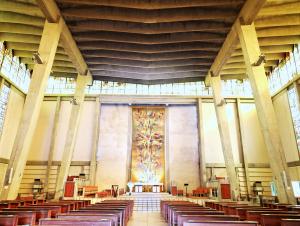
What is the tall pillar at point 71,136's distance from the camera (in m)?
11.5

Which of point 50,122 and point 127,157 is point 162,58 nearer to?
point 127,157

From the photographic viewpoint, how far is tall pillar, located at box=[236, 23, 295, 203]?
25.1 ft

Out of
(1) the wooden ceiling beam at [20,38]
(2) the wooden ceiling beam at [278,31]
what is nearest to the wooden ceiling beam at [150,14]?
(2) the wooden ceiling beam at [278,31]

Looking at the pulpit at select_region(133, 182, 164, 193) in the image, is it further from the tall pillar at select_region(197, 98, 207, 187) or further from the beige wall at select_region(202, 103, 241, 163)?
the beige wall at select_region(202, 103, 241, 163)

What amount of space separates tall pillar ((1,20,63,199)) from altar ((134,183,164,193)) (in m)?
8.62

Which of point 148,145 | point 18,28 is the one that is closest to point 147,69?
point 148,145

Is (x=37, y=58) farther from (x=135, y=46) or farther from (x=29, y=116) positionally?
(x=135, y=46)

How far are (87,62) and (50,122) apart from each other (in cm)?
535

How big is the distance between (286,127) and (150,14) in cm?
984

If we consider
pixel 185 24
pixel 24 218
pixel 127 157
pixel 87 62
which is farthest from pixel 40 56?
pixel 127 157

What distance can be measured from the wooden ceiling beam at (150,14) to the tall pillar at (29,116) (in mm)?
1037

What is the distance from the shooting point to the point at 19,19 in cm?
984

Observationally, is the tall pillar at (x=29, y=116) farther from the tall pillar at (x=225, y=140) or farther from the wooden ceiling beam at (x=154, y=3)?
the tall pillar at (x=225, y=140)

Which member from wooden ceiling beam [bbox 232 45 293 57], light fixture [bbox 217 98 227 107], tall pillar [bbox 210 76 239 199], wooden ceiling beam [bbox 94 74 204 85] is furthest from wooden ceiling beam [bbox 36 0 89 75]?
wooden ceiling beam [bbox 232 45 293 57]
